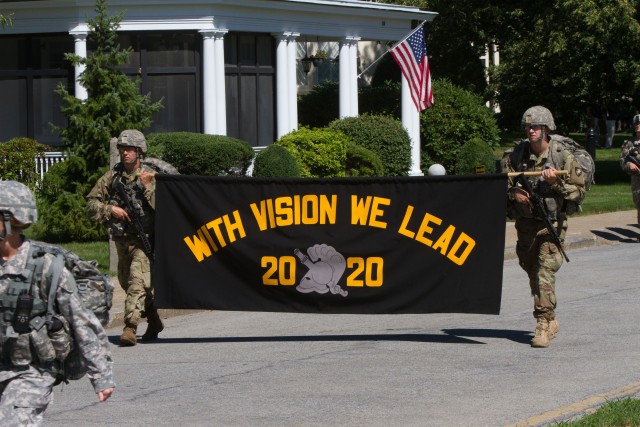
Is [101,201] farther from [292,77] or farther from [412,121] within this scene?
[412,121]

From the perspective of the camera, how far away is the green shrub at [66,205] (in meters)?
18.8

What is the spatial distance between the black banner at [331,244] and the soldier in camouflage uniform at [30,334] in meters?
4.83

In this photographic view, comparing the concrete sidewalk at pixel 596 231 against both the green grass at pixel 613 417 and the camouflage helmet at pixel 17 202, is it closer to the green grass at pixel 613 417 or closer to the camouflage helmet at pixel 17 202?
the green grass at pixel 613 417

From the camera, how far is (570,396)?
8750mm

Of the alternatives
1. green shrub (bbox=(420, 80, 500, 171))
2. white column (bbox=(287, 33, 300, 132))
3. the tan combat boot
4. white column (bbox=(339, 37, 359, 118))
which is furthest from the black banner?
green shrub (bbox=(420, 80, 500, 171))

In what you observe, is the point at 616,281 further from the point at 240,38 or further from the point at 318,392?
the point at 240,38

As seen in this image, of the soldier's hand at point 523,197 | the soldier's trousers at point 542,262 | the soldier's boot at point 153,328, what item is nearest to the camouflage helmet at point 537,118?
the soldier's hand at point 523,197

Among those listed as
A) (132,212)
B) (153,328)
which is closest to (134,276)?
(132,212)

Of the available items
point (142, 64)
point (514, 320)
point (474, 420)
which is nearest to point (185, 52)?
point (142, 64)

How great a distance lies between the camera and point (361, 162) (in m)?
26.6

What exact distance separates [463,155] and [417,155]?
1027 mm

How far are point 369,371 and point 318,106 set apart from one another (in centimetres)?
2370

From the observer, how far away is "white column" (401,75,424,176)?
96.2 ft

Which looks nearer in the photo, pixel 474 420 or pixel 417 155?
pixel 474 420
